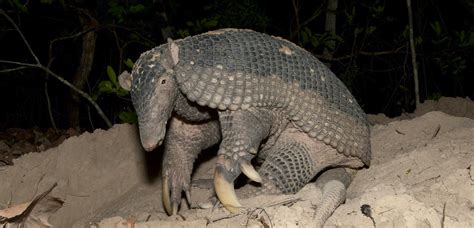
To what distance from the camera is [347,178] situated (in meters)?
3.22

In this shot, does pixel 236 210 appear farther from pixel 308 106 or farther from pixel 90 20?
pixel 90 20

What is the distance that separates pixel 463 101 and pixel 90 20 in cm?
483

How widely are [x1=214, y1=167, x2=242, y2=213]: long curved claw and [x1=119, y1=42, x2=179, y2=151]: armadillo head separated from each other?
381mm

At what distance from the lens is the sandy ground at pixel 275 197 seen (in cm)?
224

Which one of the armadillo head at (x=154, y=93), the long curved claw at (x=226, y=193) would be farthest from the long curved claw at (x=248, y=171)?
the armadillo head at (x=154, y=93)

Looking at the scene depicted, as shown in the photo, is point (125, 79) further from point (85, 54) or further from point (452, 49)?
point (452, 49)

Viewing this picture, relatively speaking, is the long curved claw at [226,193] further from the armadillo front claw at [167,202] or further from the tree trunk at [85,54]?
the tree trunk at [85,54]

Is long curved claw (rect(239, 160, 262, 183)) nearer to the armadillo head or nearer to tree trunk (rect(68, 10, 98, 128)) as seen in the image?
the armadillo head

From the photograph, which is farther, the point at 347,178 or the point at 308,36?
the point at 308,36

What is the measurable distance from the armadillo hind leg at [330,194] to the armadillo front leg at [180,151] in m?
0.80

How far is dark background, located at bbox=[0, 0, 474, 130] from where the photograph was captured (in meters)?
6.23

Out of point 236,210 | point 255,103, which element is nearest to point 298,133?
point 255,103

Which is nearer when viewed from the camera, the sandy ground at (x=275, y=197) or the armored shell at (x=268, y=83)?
the sandy ground at (x=275, y=197)

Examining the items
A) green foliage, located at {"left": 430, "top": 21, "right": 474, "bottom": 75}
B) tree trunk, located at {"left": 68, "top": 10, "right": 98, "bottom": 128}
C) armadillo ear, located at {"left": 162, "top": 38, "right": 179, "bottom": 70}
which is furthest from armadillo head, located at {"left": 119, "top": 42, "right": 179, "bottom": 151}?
green foliage, located at {"left": 430, "top": 21, "right": 474, "bottom": 75}
